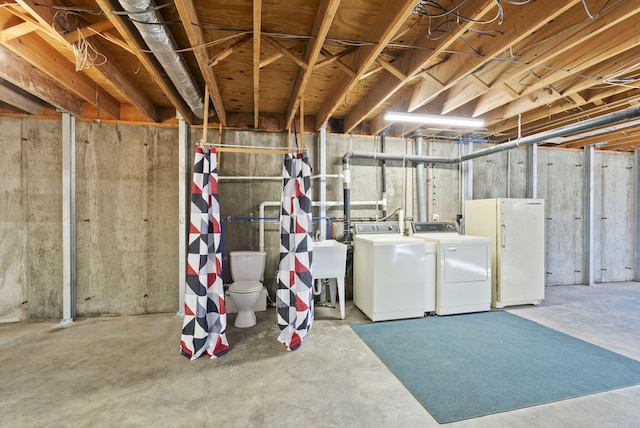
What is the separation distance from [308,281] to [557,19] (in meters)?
2.77

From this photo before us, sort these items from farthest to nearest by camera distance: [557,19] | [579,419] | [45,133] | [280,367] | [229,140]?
1. [229,140]
2. [45,133]
3. [280,367]
4. [557,19]
5. [579,419]

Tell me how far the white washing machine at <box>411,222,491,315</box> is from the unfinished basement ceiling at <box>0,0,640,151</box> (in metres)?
1.56

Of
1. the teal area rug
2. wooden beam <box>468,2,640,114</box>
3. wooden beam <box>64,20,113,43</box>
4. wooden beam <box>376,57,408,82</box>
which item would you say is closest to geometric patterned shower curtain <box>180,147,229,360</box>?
wooden beam <box>64,20,113,43</box>

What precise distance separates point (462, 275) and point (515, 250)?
96 centimetres

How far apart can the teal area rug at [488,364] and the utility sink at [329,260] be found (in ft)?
2.09

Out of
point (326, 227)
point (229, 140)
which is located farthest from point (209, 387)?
point (229, 140)

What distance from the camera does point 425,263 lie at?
10.8 feet

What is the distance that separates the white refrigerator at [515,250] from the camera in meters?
3.62

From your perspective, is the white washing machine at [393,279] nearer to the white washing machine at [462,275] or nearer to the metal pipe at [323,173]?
the white washing machine at [462,275]

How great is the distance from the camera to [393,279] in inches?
124

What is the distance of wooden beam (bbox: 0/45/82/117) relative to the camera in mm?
2166

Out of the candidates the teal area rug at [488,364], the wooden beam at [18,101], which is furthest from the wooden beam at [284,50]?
the wooden beam at [18,101]

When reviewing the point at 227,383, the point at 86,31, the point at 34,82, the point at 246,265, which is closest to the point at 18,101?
the point at 34,82

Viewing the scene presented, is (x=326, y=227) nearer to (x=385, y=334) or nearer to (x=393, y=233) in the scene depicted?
(x=393, y=233)
